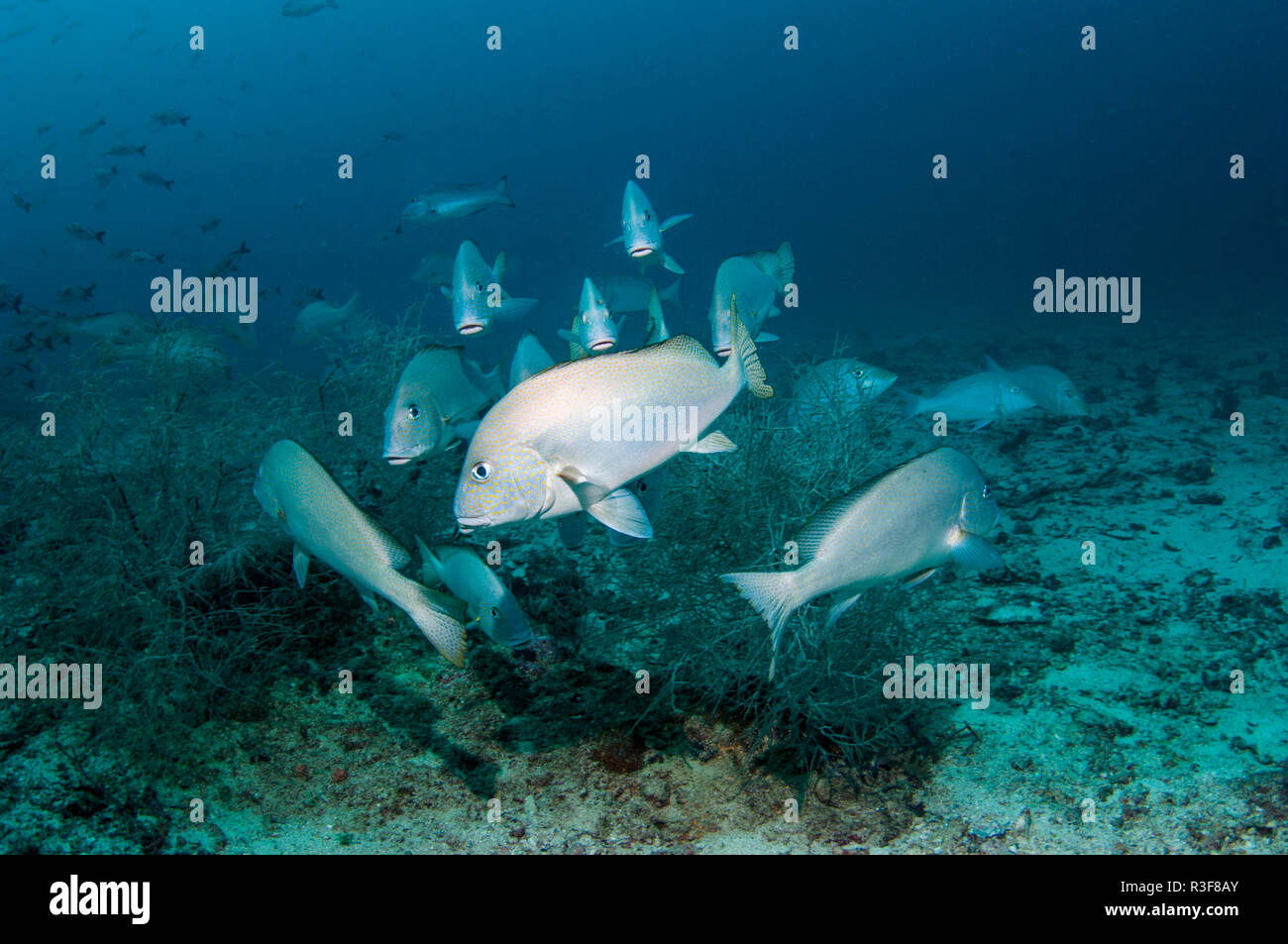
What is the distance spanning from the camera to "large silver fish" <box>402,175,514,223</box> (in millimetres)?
7594

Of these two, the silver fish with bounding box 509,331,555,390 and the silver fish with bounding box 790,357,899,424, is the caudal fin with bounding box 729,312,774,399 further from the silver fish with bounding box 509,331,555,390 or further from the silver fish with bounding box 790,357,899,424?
A: the silver fish with bounding box 790,357,899,424

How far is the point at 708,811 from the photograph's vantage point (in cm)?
323

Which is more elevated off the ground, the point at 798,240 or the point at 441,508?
the point at 798,240

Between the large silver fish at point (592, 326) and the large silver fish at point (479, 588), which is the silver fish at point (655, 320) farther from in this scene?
the large silver fish at point (479, 588)

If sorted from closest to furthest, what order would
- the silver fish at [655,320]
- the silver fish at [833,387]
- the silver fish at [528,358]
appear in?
the silver fish at [655,320] → the silver fish at [528,358] → the silver fish at [833,387]

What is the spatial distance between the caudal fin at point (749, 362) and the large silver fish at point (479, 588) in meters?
1.55

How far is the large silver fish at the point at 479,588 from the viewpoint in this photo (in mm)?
3127

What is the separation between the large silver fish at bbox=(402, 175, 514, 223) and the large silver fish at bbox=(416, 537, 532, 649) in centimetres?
566

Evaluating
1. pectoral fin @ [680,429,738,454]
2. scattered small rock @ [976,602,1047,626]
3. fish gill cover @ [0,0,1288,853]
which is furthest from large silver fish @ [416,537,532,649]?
scattered small rock @ [976,602,1047,626]

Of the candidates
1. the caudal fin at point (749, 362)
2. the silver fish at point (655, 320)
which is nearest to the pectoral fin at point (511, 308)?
the silver fish at point (655, 320)
